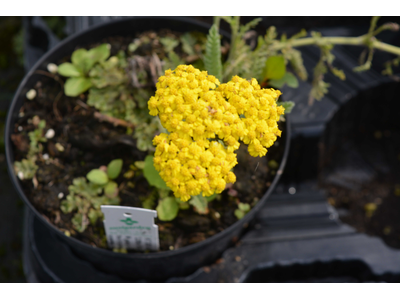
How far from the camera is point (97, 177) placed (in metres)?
0.97

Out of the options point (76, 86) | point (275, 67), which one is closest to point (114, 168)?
point (76, 86)

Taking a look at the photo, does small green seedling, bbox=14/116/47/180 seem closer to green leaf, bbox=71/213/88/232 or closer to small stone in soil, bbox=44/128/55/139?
small stone in soil, bbox=44/128/55/139

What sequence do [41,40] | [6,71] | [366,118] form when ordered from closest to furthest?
[41,40] < [366,118] < [6,71]

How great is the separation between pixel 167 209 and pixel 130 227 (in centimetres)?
12

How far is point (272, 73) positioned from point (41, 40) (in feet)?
2.93

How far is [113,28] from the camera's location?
3.78ft

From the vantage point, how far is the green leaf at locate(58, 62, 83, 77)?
3.51ft

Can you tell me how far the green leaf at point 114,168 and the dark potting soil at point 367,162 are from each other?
0.83m

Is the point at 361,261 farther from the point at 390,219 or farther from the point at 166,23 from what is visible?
the point at 166,23

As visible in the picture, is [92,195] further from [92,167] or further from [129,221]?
[129,221]

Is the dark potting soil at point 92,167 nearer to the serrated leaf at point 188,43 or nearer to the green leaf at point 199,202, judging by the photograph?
the green leaf at point 199,202

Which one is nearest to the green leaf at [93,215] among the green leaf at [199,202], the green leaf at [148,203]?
the green leaf at [148,203]

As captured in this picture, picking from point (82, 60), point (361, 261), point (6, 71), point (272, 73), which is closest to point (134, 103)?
point (82, 60)

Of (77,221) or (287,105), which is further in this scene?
(77,221)
